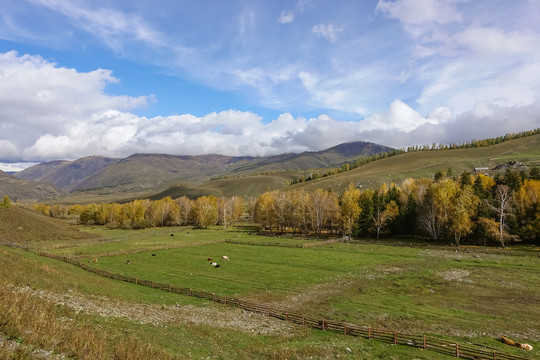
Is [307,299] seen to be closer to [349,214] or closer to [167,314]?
[167,314]

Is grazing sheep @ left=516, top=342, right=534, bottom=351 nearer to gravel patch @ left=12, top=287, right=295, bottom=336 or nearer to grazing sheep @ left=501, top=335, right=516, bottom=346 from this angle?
grazing sheep @ left=501, top=335, right=516, bottom=346

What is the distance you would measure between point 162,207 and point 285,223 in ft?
288

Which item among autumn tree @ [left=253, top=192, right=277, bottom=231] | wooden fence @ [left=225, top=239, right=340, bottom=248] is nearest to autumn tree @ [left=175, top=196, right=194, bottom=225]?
autumn tree @ [left=253, top=192, right=277, bottom=231]

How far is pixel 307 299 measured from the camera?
41.2m

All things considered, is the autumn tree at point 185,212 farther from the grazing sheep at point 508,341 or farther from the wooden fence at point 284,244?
the grazing sheep at point 508,341

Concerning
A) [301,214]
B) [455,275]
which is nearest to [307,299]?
[455,275]

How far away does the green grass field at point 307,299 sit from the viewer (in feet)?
84.7

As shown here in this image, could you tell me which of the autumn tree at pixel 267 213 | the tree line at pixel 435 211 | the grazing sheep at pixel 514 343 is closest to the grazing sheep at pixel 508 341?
the grazing sheep at pixel 514 343

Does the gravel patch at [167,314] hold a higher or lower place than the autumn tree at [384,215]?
lower

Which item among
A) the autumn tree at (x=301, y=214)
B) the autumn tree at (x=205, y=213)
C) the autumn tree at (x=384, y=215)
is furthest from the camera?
the autumn tree at (x=205, y=213)

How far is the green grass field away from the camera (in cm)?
2581

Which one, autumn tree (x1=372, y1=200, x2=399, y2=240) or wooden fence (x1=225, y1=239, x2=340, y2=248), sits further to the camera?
autumn tree (x1=372, y1=200, x2=399, y2=240)

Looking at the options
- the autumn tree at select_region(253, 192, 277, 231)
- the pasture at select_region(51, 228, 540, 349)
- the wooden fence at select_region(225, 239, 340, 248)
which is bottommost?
the wooden fence at select_region(225, 239, 340, 248)

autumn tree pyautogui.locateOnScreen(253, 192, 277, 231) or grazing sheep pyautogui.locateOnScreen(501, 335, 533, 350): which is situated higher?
autumn tree pyautogui.locateOnScreen(253, 192, 277, 231)
